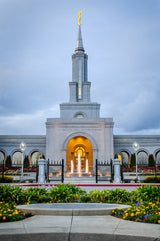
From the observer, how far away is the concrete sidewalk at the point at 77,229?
4418 millimetres

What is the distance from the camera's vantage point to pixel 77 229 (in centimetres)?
494

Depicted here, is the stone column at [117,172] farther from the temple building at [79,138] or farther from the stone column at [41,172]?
Result: the temple building at [79,138]

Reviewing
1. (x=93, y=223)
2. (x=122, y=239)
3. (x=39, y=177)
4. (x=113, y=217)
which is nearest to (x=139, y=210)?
(x=113, y=217)

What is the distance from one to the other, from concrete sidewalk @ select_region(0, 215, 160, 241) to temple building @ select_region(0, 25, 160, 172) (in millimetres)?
26422

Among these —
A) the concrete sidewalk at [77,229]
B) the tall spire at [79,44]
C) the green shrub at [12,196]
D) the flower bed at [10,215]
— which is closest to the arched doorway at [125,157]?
the tall spire at [79,44]

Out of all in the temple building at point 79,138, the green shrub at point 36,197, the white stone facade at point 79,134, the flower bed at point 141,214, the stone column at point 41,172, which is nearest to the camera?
the flower bed at point 141,214

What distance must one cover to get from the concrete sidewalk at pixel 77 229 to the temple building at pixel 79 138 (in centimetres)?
2642

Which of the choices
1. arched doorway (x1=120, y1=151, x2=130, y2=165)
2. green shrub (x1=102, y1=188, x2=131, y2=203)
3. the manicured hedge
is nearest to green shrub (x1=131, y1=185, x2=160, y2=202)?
the manicured hedge

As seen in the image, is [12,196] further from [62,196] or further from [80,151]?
[80,151]

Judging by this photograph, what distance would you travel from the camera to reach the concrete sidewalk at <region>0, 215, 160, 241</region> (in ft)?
14.5

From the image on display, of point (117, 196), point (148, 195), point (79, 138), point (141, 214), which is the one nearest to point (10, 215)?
point (141, 214)

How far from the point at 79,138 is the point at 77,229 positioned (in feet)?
104

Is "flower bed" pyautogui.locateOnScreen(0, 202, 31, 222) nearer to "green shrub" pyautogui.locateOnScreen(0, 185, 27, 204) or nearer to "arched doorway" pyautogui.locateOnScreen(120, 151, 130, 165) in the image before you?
"green shrub" pyautogui.locateOnScreen(0, 185, 27, 204)

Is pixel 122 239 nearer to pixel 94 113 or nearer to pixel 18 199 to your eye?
pixel 18 199
